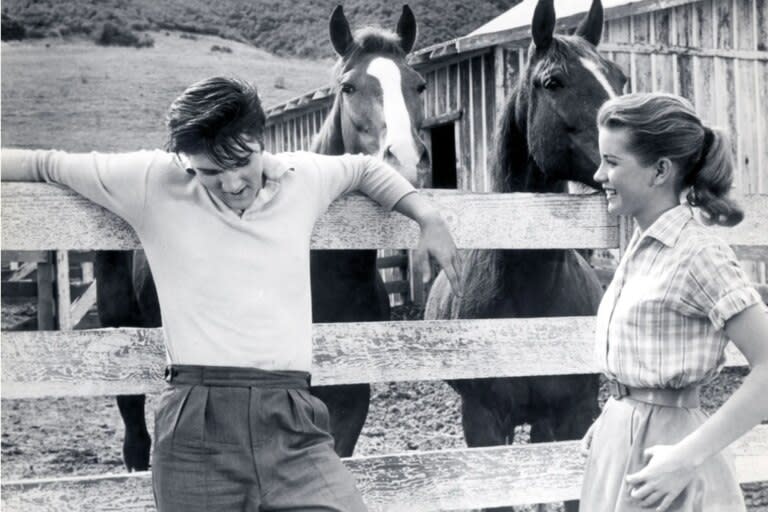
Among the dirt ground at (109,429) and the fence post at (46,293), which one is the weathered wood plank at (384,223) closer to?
the dirt ground at (109,429)

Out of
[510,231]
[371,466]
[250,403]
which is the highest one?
[510,231]

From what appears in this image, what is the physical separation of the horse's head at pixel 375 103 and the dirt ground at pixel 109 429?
105 inches

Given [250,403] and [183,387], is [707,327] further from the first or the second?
[183,387]

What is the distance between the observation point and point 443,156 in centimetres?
1532

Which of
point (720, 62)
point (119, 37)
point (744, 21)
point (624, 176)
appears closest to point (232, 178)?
point (624, 176)

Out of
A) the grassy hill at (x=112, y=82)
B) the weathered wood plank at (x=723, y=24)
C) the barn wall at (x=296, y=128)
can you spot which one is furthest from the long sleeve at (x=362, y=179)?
the grassy hill at (x=112, y=82)

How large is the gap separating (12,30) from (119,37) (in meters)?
1.94

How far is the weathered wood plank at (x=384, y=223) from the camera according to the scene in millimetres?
2719

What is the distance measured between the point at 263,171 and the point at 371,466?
1157mm

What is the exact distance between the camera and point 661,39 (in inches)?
431

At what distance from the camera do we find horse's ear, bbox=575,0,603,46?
14.3 feet

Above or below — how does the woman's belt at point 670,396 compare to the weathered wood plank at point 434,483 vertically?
above

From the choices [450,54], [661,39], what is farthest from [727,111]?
[450,54]

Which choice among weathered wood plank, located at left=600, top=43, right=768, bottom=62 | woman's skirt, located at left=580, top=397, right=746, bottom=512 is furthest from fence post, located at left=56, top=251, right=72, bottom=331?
woman's skirt, located at left=580, top=397, right=746, bottom=512
